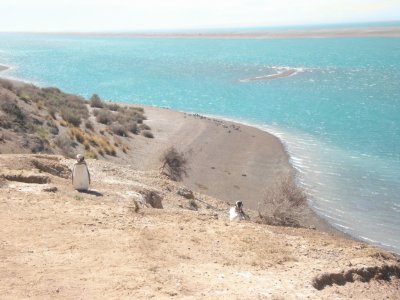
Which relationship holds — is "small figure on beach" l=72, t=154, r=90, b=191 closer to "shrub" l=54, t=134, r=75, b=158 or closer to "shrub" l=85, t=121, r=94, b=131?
"shrub" l=54, t=134, r=75, b=158

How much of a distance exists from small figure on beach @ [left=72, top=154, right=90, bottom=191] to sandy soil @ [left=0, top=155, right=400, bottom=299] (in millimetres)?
710

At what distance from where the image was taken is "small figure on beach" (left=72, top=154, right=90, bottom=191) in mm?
14328

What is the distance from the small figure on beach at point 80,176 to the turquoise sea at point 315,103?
11.6 meters

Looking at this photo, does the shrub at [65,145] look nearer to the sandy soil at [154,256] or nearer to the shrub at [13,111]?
the shrub at [13,111]

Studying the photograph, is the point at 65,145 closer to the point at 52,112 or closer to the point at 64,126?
the point at 64,126

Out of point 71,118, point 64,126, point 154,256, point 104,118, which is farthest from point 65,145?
point 154,256

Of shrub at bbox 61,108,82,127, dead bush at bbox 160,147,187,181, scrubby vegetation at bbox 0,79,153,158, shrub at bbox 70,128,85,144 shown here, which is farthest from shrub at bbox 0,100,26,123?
dead bush at bbox 160,147,187,181

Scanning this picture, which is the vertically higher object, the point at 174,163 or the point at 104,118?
the point at 104,118

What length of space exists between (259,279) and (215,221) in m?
3.32

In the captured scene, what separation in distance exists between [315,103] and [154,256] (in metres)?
46.0

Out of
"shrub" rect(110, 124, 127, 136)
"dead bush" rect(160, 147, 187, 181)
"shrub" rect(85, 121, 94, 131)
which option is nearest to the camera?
"dead bush" rect(160, 147, 187, 181)

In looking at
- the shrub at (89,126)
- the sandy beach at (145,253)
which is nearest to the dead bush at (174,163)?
the shrub at (89,126)

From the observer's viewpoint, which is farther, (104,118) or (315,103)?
(315,103)

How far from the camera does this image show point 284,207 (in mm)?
18781
